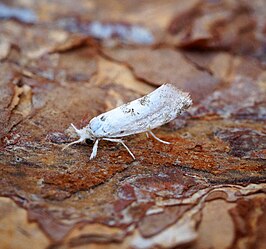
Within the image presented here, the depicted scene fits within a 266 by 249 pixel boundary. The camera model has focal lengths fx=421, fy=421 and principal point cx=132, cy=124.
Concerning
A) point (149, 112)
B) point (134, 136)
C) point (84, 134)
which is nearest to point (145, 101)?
point (149, 112)

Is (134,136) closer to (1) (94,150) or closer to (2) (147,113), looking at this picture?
(2) (147,113)

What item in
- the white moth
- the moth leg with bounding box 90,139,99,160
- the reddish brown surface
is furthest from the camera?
the white moth

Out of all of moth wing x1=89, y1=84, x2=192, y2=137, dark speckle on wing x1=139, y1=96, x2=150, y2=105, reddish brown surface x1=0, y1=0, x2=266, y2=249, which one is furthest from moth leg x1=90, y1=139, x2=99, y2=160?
dark speckle on wing x1=139, y1=96, x2=150, y2=105

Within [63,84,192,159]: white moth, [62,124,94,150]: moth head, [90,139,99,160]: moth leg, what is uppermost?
[63,84,192,159]: white moth

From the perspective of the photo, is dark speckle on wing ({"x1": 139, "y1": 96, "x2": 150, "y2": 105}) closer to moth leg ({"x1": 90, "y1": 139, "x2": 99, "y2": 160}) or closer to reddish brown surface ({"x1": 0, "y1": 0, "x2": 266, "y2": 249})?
reddish brown surface ({"x1": 0, "y1": 0, "x2": 266, "y2": 249})

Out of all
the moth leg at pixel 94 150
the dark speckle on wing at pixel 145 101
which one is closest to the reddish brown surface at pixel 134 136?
the moth leg at pixel 94 150
